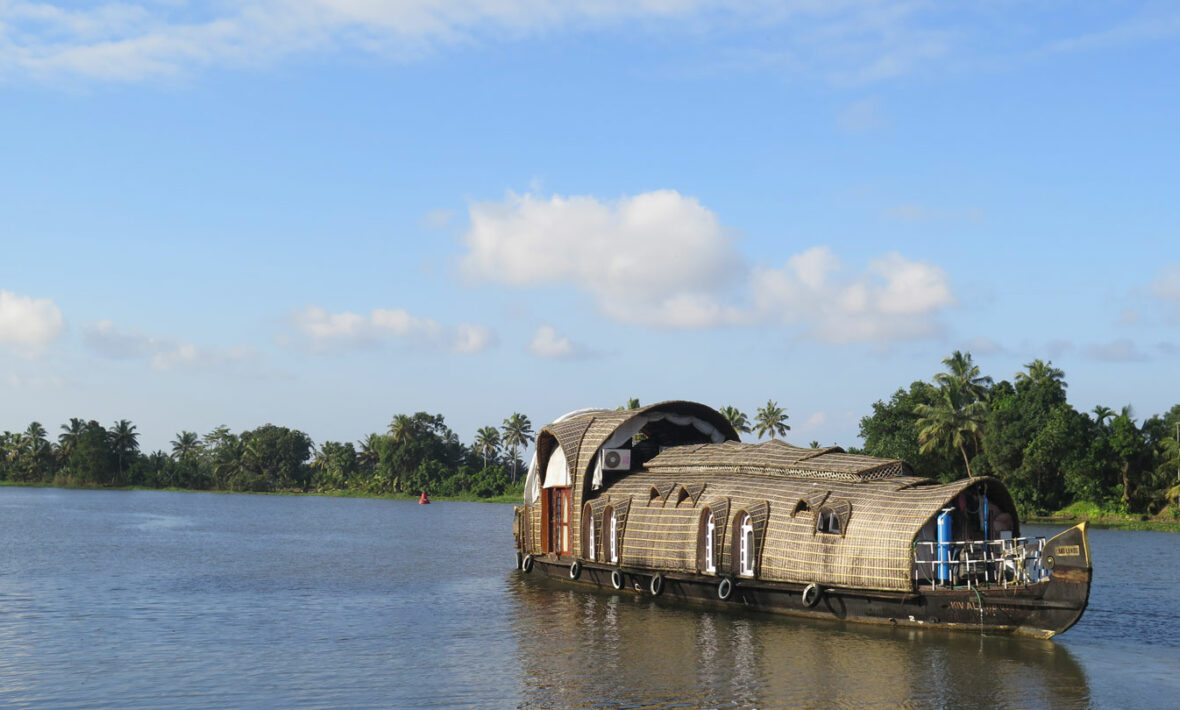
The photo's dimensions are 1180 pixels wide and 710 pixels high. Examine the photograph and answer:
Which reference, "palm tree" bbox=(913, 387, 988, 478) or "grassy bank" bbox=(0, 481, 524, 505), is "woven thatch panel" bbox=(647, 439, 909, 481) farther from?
"grassy bank" bbox=(0, 481, 524, 505)

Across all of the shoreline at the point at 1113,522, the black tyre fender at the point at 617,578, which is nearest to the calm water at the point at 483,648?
the black tyre fender at the point at 617,578

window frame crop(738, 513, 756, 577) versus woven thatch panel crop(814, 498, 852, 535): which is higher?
woven thatch panel crop(814, 498, 852, 535)

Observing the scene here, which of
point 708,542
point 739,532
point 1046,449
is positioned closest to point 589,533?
point 708,542

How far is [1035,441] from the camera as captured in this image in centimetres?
6278

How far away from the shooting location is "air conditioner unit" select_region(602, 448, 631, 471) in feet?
106

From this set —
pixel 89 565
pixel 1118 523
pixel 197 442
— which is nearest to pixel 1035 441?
pixel 1118 523

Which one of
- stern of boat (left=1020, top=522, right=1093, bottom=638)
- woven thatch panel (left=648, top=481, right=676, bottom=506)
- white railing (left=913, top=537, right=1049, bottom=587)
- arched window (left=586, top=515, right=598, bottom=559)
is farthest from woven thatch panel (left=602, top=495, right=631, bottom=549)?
stern of boat (left=1020, top=522, right=1093, bottom=638)

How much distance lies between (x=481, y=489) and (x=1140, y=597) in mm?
84823

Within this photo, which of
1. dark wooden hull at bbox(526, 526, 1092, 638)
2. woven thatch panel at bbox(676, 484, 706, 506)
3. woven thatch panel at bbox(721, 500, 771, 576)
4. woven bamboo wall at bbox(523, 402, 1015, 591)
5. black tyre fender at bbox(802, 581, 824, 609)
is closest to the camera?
dark wooden hull at bbox(526, 526, 1092, 638)

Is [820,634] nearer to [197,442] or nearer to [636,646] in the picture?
[636,646]

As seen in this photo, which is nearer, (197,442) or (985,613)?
(985,613)

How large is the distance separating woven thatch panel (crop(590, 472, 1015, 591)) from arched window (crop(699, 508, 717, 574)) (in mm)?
219

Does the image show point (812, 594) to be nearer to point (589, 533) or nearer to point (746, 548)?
point (746, 548)

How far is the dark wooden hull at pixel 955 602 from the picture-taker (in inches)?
850
